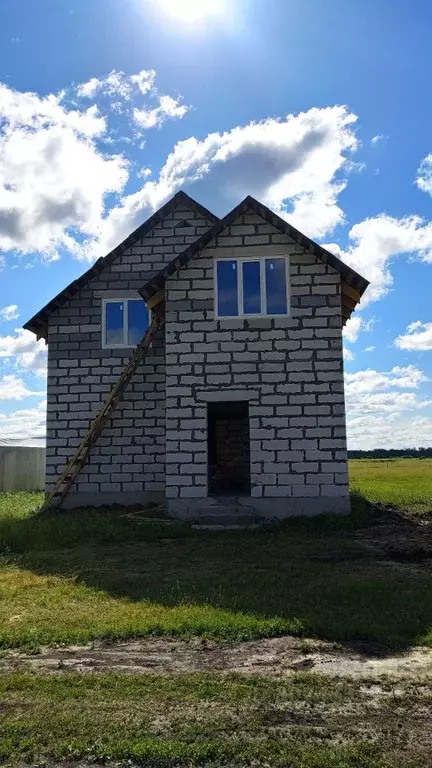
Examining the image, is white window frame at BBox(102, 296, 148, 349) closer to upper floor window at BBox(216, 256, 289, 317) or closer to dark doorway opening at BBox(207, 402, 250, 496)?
upper floor window at BBox(216, 256, 289, 317)

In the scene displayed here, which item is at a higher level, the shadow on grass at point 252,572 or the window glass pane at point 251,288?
the window glass pane at point 251,288

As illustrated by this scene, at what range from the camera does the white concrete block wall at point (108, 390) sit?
1622cm

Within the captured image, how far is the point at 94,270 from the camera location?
55.7ft

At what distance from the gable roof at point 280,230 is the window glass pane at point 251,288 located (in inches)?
37.6

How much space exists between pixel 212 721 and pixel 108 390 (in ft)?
42.5

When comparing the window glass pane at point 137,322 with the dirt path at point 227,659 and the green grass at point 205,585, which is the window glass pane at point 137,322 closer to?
the green grass at point 205,585

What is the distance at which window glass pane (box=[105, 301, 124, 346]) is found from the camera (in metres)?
16.9

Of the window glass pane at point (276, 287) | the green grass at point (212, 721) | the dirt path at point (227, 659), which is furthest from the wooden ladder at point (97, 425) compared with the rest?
the green grass at point (212, 721)

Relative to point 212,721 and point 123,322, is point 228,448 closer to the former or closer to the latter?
point 123,322

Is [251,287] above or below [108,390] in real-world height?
above

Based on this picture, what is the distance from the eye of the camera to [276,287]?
13938 mm

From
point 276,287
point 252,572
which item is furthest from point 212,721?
point 276,287

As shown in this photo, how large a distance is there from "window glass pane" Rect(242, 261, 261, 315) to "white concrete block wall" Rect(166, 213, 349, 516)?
244 millimetres

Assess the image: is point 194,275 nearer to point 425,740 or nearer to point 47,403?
point 47,403
